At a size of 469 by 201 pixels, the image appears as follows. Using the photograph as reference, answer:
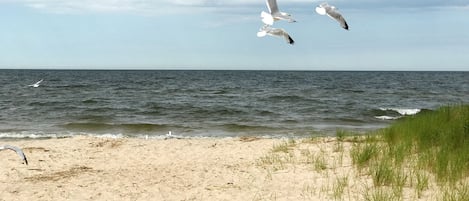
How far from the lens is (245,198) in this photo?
284 inches

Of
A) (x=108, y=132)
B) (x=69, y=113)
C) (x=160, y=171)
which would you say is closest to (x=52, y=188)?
(x=160, y=171)

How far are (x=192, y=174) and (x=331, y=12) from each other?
687 cm

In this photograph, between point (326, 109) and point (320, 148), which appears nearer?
point (320, 148)

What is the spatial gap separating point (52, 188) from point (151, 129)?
35.1 ft

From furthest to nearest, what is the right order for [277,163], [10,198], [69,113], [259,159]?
[69,113] → [259,159] → [277,163] → [10,198]

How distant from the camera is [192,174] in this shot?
28.7 feet

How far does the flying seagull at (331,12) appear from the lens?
6.73 ft

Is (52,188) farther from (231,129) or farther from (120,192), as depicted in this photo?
(231,129)

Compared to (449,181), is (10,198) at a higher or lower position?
lower

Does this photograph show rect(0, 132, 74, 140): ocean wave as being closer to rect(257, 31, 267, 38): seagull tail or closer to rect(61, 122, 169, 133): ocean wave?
rect(61, 122, 169, 133): ocean wave

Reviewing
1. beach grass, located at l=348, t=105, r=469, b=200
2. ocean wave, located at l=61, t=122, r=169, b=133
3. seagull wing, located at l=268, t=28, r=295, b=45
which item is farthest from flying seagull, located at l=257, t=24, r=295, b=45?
ocean wave, located at l=61, t=122, r=169, b=133

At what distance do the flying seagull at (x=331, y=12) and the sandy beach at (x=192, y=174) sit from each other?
4933 millimetres

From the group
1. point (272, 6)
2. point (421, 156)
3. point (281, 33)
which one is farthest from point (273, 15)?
point (421, 156)

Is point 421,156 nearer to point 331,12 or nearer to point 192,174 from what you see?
point 192,174
